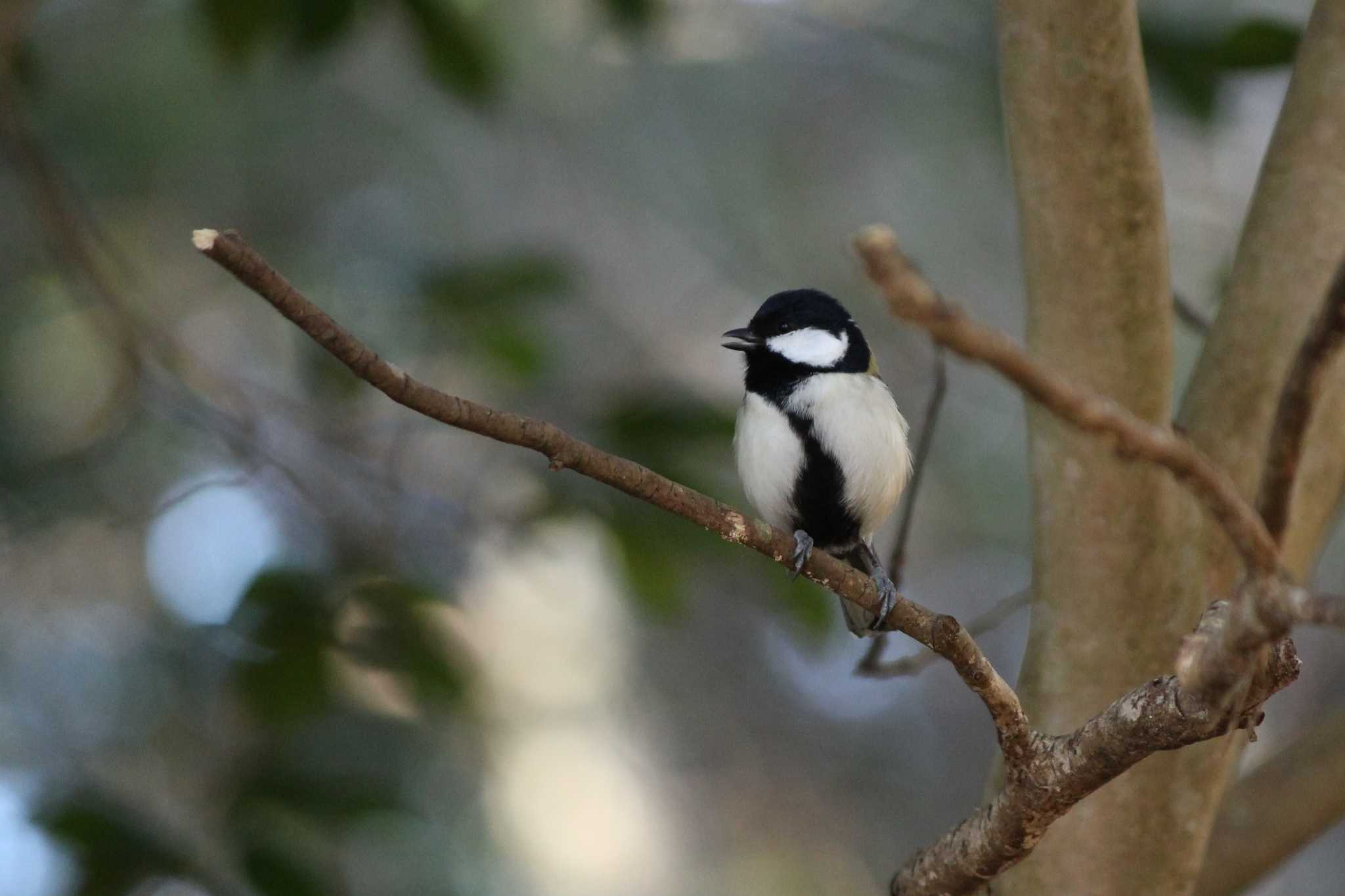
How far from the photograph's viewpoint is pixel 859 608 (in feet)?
7.50

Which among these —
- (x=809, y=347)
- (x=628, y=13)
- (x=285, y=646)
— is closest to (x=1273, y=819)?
(x=809, y=347)

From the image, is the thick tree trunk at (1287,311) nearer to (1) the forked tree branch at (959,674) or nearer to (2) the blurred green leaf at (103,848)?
(1) the forked tree branch at (959,674)

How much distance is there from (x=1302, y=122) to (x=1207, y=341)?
376 mm

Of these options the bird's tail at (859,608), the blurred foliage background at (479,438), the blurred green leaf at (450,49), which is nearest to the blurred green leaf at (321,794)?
the blurred foliage background at (479,438)

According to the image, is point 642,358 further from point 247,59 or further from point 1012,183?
point 1012,183

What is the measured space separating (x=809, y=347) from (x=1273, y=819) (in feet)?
3.87

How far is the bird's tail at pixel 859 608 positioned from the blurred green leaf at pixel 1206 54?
105 cm

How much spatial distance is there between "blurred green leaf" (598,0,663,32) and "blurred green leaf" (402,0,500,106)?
28 cm

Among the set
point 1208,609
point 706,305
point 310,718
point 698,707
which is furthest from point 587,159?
point 1208,609

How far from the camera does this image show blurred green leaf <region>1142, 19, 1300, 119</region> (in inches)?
93.9

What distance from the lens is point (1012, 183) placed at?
2025mm

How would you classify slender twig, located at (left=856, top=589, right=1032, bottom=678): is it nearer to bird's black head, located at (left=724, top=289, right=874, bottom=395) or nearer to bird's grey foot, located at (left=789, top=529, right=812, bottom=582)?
bird's grey foot, located at (left=789, top=529, right=812, bottom=582)

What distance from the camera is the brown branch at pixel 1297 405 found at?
2.88ft

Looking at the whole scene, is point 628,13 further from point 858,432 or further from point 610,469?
point 610,469
